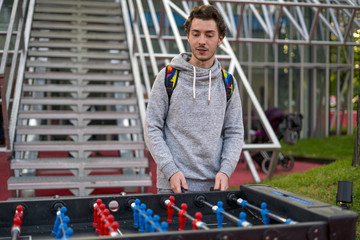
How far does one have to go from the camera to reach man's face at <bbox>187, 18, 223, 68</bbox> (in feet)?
8.43

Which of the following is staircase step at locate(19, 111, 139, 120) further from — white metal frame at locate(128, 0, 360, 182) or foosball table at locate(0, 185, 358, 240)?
foosball table at locate(0, 185, 358, 240)

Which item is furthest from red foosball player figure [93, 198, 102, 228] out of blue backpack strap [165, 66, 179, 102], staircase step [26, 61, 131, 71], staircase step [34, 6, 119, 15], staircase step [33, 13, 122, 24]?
staircase step [34, 6, 119, 15]

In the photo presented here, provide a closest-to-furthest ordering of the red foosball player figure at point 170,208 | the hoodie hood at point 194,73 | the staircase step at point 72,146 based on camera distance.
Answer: the red foosball player figure at point 170,208
the hoodie hood at point 194,73
the staircase step at point 72,146

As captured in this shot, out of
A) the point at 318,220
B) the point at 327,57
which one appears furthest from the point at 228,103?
the point at 327,57

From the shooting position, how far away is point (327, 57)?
17.3 m

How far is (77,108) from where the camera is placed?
24.0ft

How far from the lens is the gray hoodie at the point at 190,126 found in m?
2.58

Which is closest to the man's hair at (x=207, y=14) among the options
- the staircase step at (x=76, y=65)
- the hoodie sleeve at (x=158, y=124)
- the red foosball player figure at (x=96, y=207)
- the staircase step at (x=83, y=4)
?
the hoodie sleeve at (x=158, y=124)

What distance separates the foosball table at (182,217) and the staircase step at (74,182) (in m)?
3.76

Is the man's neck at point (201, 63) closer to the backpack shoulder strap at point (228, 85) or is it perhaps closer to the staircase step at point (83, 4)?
the backpack shoulder strap at point (228, 85)

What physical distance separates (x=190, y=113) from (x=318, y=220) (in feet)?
3.28

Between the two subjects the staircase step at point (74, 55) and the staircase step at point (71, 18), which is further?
the staircase step at point (71, 18)

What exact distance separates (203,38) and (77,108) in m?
5.03

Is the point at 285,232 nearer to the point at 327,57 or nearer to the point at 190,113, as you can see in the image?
the point at 190,113
